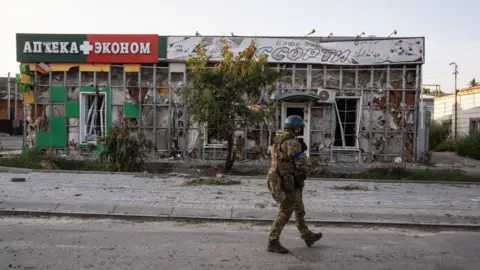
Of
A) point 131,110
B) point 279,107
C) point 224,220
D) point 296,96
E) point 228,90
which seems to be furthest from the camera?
point 131,110

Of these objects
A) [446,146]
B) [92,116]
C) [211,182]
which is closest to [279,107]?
[211,182]

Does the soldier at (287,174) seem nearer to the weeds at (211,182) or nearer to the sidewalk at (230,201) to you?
the sidewalk at (230,201)

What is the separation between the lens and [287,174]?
18.1 feet

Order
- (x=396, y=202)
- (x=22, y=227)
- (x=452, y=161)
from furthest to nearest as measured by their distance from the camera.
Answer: (x=452, y=161) < (x=396, y=202) < (x=22, y=227)

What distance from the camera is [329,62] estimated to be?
1617 centimetres

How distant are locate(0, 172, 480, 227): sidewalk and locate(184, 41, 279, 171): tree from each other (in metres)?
1.86

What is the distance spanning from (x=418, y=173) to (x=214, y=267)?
9945mm

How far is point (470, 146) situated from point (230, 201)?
14.3 meters

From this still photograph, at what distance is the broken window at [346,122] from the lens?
16.4 metres

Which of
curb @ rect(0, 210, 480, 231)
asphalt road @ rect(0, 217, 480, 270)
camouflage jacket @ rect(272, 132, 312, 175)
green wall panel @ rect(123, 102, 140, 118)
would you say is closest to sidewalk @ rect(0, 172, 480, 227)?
curb @ rect(0, 210, 480, 231)

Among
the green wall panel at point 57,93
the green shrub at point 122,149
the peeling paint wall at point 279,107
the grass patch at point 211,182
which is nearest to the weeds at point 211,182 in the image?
the grass patch at point 211,182

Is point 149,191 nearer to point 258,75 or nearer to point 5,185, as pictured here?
point 5,185

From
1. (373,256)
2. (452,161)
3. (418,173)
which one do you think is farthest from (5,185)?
(452,161)

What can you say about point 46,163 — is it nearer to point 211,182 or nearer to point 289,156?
point 211,182
